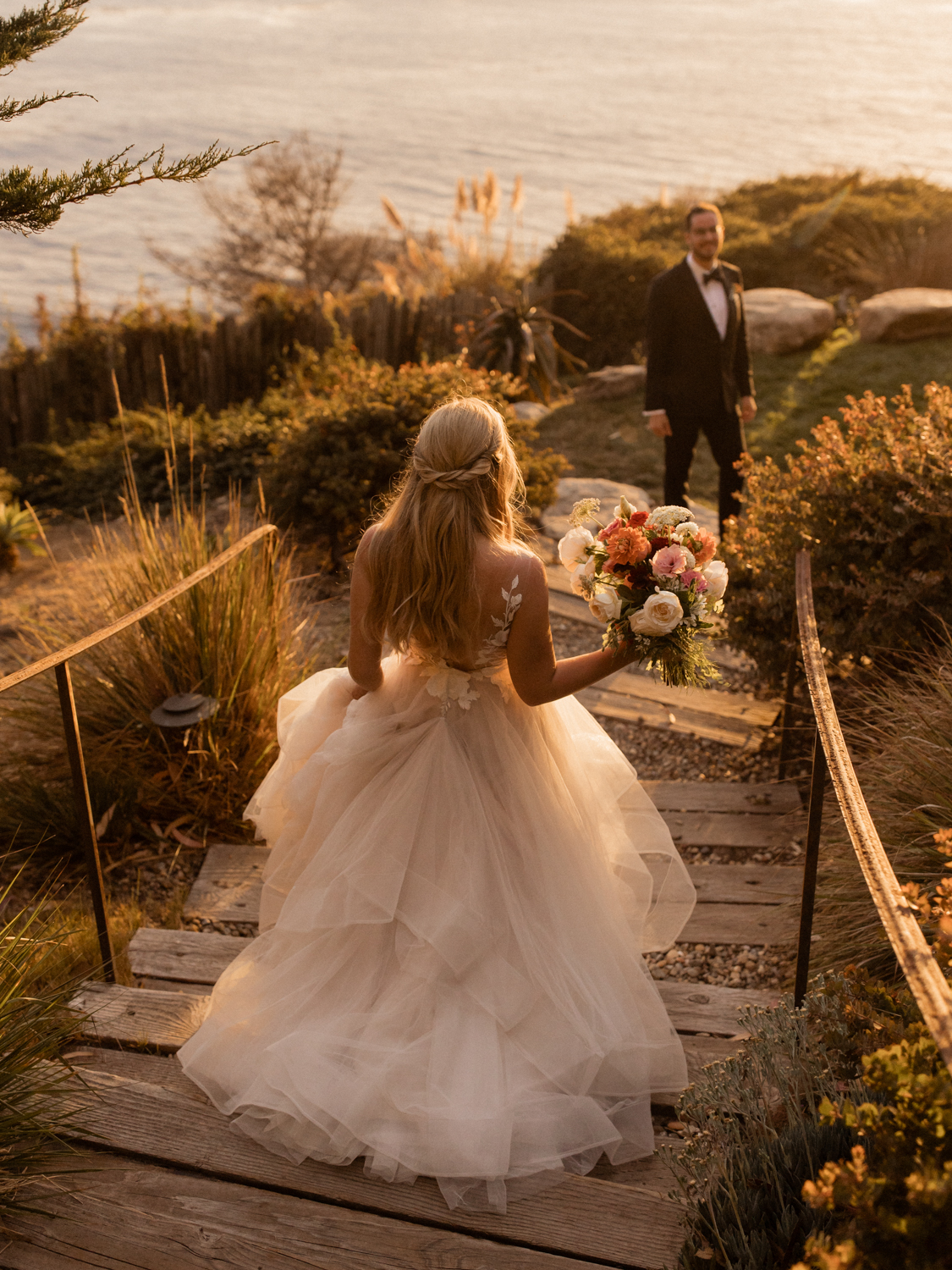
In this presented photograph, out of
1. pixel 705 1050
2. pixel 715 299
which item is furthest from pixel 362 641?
pixel 715 299

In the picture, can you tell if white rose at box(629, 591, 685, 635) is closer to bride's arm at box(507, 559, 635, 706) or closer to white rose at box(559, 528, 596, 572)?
bride's arm at box(507, 559, 635, 706)

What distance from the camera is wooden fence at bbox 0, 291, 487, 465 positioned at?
1041cm

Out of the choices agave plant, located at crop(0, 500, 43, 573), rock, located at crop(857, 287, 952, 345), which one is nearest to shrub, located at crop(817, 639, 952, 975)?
agave plant, located at crop(0, 500, 43, 573)

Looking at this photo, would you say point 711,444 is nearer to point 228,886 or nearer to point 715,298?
point 715,298

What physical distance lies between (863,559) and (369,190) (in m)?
30.6

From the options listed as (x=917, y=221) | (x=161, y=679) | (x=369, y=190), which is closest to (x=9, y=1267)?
(x=161, y=679)

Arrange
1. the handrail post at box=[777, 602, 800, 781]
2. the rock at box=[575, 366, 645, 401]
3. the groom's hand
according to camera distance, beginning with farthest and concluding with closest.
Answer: the rock at box=[575, 366, 645, 401]
the groom's hand
the handrail post at box=[777, 602, 800, 781]

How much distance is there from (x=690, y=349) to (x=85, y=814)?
4.65m

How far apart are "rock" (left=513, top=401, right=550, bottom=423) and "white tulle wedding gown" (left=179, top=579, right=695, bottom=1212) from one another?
7.08 metres

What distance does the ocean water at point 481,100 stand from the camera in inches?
1032

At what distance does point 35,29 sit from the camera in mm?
2270

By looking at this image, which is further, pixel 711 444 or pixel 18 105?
pixel 711 444

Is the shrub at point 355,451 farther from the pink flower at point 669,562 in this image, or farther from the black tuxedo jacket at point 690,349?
the pink flower at point 669,562

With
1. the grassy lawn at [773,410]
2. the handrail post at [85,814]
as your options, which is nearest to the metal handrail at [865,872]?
the handrail post at [85,814]
